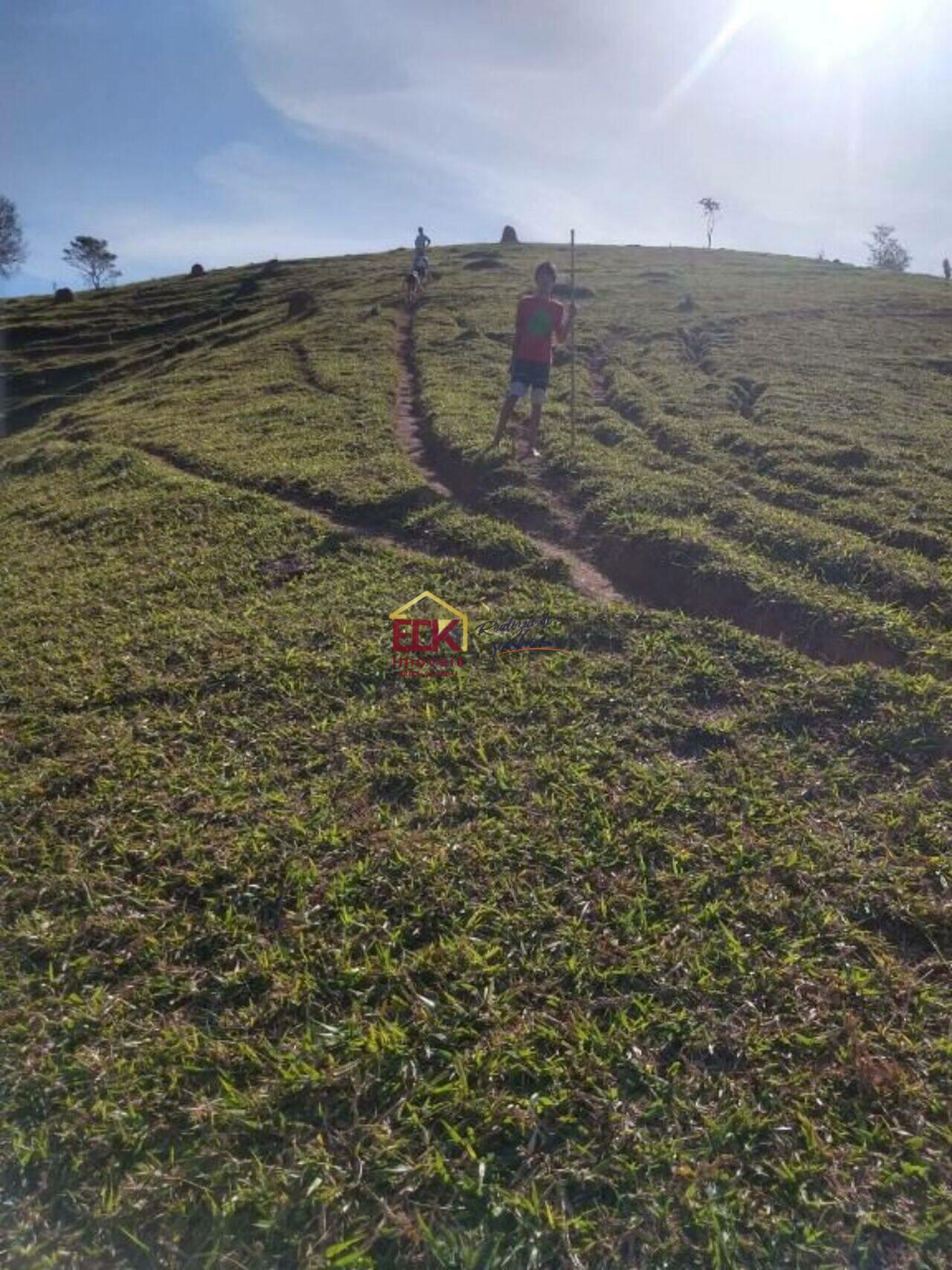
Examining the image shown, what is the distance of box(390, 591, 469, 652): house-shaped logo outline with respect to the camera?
5895 millimetres

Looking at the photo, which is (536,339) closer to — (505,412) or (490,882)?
(505,412)

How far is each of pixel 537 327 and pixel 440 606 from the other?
469 centimetres

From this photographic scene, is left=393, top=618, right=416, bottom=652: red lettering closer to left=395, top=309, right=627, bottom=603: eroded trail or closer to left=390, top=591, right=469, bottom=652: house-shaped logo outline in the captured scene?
left=390, top=591, right=469, bottom=652: house-shaped logo outline

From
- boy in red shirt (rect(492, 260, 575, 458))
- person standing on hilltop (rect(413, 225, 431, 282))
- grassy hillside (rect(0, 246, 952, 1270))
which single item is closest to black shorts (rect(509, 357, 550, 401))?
boy in red shirt (rect(492, 260, 575, 458))

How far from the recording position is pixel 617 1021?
308 centimetres

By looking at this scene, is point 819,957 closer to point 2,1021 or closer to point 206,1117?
point 206,1117

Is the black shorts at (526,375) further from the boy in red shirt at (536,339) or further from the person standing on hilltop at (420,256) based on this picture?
the person standing on hilltop at (420,256)

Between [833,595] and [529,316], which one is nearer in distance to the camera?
[833,595]

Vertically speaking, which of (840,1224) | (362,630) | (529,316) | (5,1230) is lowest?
(5,1230)

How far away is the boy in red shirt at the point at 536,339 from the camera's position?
30.6ft

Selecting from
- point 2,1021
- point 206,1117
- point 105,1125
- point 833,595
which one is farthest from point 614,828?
point 833,595

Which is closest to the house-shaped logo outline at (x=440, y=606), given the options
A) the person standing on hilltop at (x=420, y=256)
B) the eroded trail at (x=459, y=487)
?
the eroded trail at (x=459, y=487)

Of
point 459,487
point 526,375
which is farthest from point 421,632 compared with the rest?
point 526,375

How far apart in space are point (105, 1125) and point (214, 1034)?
451mm
